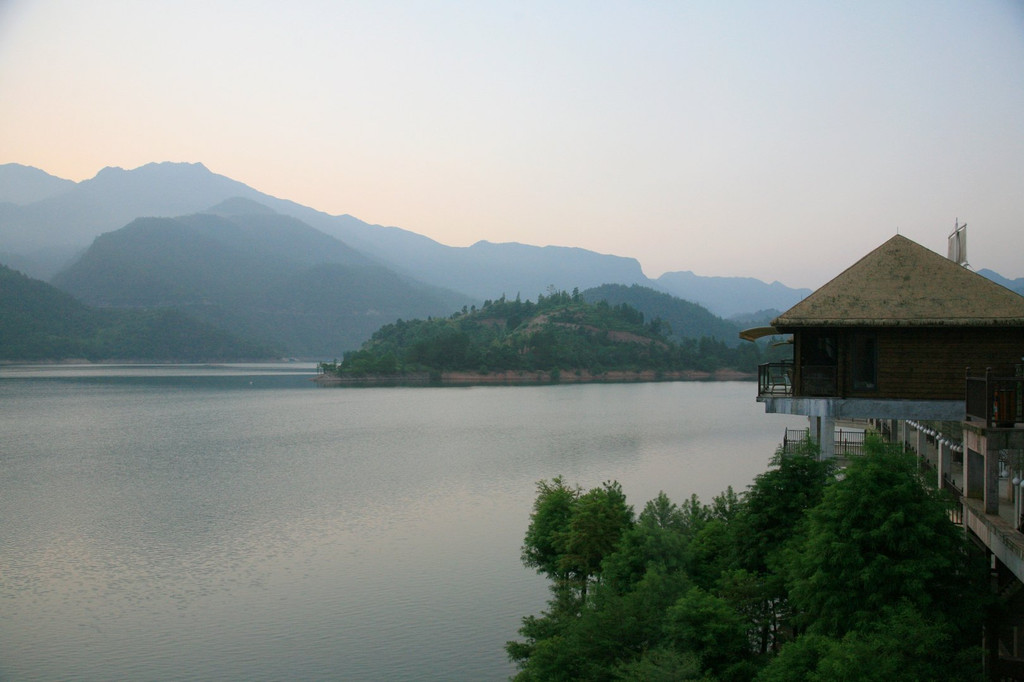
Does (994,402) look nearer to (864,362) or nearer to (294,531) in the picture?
(864,362)

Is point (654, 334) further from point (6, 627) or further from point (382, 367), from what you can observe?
point (6, 627)

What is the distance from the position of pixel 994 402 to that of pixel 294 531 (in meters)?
22.8

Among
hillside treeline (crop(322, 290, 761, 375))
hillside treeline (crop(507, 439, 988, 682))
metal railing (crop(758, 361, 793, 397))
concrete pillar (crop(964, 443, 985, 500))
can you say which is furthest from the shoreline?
concrete pillar (crop(964, 443, 985, 500))

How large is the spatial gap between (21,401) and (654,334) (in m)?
121

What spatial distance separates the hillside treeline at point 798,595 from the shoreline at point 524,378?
114m

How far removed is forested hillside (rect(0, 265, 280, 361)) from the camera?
167m

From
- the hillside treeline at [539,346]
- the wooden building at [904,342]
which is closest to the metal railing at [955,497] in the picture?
the wooden building at [904,342]

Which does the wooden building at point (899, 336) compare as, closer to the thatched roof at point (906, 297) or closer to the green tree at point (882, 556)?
the thatched roof at point (906, 297)

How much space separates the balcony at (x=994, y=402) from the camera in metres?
11.9

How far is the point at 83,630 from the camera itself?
19.0 metres

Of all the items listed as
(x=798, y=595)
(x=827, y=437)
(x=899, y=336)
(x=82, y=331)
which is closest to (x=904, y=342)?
(x=899, y=336)

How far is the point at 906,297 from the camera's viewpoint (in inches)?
639

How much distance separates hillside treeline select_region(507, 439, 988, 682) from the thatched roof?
9.27ft

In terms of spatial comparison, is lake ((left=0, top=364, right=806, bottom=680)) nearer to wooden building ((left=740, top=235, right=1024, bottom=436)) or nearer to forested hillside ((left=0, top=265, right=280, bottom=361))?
wooden building ((left=740, top=235, right=1024, bottom=436))
